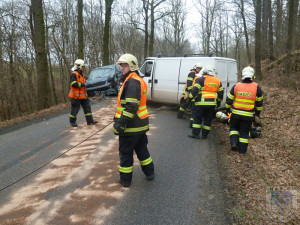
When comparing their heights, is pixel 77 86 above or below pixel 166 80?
below

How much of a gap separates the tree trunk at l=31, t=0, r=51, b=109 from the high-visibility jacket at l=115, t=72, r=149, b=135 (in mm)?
9142

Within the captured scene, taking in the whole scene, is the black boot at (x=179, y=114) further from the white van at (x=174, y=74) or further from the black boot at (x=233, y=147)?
the black boot at (x=233, y=147)

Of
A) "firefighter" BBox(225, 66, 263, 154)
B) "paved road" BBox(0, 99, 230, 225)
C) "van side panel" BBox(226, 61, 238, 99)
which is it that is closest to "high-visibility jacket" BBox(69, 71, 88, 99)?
"paved road" BBox(0, 99, 230, 225)

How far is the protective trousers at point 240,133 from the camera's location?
4852 millimetres

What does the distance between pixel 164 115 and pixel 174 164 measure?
431 centimetres

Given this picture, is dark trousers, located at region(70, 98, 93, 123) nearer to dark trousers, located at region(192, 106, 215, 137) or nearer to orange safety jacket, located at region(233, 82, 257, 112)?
dark trousers, located at region(192, 106, 215, 137)

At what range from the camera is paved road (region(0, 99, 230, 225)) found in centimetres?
282

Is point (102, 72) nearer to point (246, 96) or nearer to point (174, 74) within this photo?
point (174, 74)

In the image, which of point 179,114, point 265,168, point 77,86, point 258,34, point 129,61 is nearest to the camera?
point 129,61

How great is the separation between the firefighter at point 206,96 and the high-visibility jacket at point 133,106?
2.66 m

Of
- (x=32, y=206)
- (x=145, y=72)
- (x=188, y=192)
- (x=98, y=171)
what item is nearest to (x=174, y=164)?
(x=188, y=192)

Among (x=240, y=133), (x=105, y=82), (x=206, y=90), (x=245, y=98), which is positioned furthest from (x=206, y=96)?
(x=105, y=82)

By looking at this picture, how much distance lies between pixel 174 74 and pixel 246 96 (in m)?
4.08

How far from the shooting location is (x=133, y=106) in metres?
3.18
